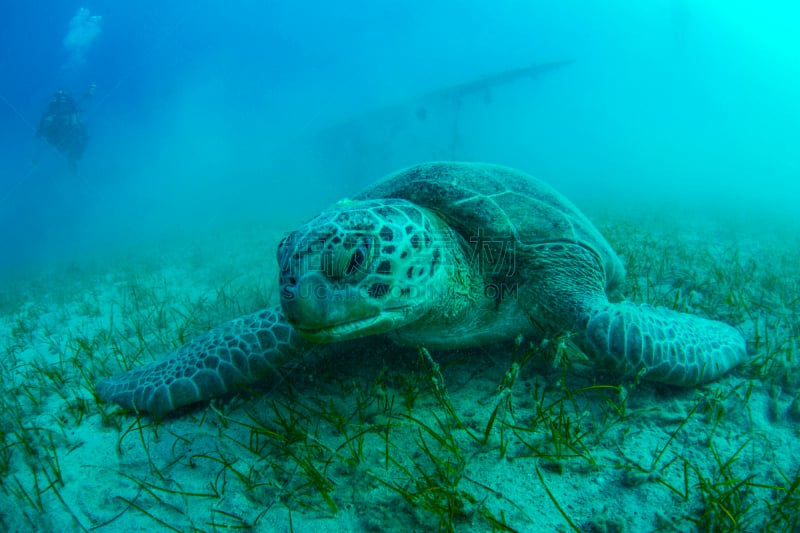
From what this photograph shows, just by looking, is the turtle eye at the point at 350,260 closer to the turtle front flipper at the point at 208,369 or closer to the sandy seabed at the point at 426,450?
the sandy seabed at the point at 426,450

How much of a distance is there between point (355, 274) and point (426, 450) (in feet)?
2.81

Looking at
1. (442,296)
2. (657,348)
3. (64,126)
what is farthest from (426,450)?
(64,126)

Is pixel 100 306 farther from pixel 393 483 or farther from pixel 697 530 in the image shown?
pixel 697 530

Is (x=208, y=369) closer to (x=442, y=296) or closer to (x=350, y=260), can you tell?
(x=350, y=260)

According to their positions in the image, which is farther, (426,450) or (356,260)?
(356,260)

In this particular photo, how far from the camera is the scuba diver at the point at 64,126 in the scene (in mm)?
22219

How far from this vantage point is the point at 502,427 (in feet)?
5.55

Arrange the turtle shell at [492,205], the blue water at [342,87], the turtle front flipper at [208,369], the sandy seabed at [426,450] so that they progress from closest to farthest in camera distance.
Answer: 1. the sandy seabed at [426,450]
2. the turtle front flipper at [208,369]
3. the turtle shell at [492,205]
4. the blue water at [342,87]

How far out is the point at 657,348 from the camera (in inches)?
78.2

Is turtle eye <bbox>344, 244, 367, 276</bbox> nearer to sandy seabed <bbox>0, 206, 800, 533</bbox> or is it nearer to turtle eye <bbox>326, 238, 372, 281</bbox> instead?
turtle eye <bbox>326, 238, 372, 281</bbox>

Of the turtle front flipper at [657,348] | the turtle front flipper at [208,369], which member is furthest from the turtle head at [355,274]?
the turtle front flipper at [657,348]

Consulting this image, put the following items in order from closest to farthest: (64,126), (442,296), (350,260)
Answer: (350,260)
(442,296)
(64,126)

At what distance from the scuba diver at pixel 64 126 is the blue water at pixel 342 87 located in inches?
441

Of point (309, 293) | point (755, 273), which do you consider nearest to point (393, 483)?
point (309, 293)
